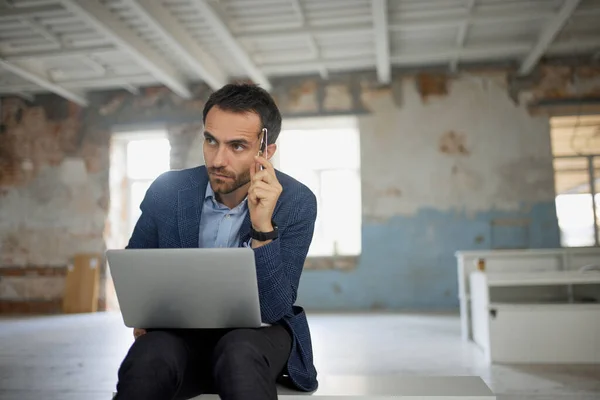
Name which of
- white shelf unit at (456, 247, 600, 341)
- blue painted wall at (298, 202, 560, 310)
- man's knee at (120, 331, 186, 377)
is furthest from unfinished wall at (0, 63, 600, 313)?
man's knee at (120, 331, 186, 377)

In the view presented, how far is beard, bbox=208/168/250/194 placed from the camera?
5.79 ft

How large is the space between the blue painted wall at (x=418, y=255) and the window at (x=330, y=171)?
42 cm

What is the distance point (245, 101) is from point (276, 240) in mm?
539

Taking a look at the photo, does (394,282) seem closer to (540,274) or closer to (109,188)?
(540,274)

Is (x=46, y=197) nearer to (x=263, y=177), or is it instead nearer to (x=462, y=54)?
(x=462, y=54)

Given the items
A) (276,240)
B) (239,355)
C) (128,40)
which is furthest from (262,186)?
(128,40)

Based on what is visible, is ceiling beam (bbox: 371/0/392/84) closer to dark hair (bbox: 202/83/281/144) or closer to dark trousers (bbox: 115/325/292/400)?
dark hair (bbox: 202/83/281/144)

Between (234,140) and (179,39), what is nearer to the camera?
(234,140)

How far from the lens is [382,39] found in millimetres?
6805

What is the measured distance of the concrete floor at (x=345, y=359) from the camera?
3.42 metres

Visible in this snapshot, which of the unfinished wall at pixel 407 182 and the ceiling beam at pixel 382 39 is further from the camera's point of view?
the unfinished wall at pixel 407 182

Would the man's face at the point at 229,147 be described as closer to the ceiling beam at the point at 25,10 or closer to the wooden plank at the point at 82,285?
the ceiling beam at the point at 25,10

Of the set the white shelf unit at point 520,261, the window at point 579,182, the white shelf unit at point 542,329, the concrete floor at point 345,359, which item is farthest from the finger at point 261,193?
the window at point 579,182

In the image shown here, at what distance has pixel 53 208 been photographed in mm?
9172
